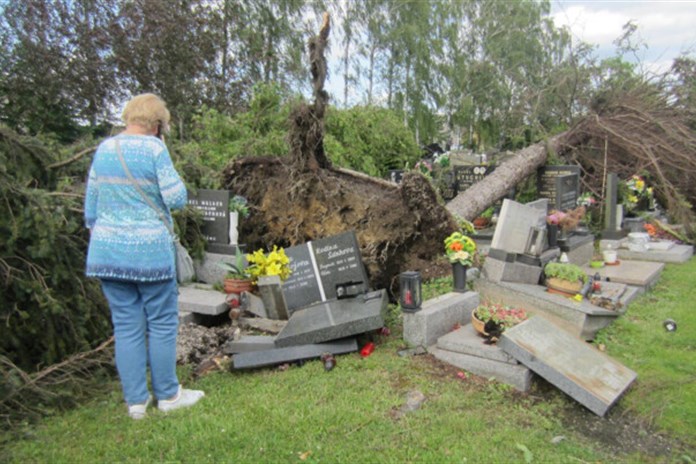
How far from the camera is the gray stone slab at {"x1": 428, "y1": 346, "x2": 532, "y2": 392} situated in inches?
154

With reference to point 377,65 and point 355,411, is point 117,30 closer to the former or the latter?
point 377,65

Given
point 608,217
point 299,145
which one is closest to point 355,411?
point 299,145

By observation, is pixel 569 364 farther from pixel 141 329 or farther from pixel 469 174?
pixel 469 174

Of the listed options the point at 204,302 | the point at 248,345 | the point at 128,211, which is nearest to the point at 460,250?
the point at 248,345

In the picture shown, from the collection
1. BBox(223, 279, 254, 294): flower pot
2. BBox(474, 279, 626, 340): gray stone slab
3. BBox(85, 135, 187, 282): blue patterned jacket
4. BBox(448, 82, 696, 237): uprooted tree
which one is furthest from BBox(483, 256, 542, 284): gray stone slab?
BBox(85, 135, 187, 282): blue patterned jacket

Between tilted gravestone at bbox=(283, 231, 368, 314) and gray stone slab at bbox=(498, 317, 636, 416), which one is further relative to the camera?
tilted gravestone at bbox=(283, 231, 368, 314)

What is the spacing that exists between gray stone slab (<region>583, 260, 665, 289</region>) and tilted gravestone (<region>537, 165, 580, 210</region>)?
1.37 meters

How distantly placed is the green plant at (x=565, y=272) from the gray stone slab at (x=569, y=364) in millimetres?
1517

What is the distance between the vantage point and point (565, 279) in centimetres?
Answer: 568

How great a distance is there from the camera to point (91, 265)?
3.06 m

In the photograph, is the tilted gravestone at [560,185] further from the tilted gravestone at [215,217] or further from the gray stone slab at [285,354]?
the gray stone slab at [285,354]

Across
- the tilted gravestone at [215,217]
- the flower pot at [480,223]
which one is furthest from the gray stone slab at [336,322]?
the flower pot at [480,223]

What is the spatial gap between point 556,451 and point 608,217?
742 cm

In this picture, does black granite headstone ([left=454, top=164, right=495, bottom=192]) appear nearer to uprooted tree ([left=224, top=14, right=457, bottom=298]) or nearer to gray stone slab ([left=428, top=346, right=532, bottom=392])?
uprooted tree ([left=224, top=14, right=457, bottom=298])
